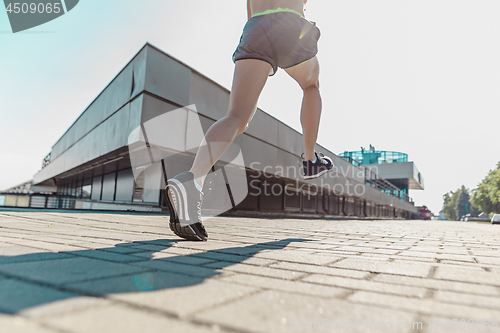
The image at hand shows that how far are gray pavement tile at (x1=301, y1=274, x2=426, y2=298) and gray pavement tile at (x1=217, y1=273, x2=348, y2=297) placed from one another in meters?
0.06

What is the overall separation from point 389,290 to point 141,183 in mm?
7535

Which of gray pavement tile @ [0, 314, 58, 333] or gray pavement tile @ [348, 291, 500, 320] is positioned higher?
gray pavement tile @ [0, 314, 58, 333]

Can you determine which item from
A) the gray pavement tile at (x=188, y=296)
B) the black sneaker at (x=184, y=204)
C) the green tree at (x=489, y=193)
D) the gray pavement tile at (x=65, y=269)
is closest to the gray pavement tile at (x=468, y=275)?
the gray pavement tile at (x=188, y=296)

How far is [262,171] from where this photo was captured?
9.34 meters

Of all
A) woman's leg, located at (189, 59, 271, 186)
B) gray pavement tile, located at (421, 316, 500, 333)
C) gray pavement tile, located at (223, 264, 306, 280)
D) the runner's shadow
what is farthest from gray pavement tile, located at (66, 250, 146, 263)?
gray pavement tile, located at (421, 316, 500, 333)

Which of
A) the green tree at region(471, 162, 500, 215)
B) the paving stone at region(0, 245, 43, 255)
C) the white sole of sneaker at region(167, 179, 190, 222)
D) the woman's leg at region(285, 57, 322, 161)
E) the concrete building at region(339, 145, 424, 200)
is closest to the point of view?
the paving stone at region(0, 245, 43, 255)

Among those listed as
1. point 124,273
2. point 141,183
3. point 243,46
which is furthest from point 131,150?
point 124,273

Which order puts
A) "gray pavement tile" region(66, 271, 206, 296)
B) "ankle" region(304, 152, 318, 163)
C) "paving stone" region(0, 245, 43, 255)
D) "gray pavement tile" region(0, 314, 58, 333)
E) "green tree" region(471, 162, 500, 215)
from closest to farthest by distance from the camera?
"gray pavement tile" region(0, 314, 58, 333), "gray pavement tile" region(66, 271, 206, 296), "paving stone" region(0, 245, 43, 255), "ankle" region(304, 152, 318, 163), "green tree" region(471, 162, 500, 215)

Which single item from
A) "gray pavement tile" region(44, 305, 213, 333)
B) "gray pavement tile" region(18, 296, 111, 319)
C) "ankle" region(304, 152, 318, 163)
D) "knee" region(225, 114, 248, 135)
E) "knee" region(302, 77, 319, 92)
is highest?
"knee" region(302, 77, 319, 92)

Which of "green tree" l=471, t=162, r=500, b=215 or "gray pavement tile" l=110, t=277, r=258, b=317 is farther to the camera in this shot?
"green tree" l=471, t=162, r=500, b=215

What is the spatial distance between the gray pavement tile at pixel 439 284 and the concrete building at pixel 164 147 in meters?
5.56

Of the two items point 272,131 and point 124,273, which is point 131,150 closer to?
point 272,131

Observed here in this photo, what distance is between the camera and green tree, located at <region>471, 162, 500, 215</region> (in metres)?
42.3

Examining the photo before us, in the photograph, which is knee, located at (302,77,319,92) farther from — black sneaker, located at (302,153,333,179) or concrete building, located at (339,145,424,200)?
concrete building, located at (339,145,424,200)
